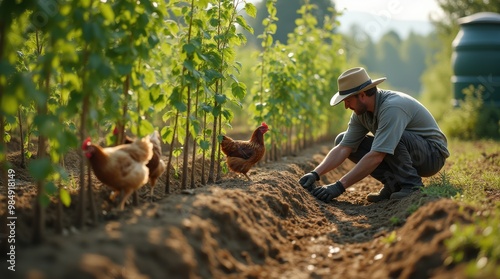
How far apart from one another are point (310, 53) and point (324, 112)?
11.1 ft

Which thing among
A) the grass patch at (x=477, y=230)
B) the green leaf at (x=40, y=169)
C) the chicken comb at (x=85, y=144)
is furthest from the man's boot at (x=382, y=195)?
the green leaf at (x=40, y=169)

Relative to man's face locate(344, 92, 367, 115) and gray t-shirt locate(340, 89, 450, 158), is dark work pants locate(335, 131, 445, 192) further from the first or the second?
man's face locate(344, 92, 367, 115)

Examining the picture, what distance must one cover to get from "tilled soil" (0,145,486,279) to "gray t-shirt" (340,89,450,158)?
75 cm

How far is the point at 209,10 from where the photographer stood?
A: 598cm

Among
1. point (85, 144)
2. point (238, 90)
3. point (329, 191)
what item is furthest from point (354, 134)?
point (85, 144)

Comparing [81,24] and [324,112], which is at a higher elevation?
[81,24]

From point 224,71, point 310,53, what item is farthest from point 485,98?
point 224,71

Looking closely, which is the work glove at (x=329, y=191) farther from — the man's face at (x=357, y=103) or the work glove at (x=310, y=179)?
the man's face at (x=357, y=103)

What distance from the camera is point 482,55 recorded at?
16.8 m

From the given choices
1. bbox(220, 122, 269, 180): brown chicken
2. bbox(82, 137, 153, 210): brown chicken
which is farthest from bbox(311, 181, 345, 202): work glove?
bbox(82, 137, 153, 210): brown chicken

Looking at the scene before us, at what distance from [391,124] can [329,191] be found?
110 centimetres

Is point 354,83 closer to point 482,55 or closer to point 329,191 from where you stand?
point 329,191

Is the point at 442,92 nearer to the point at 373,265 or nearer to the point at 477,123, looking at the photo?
the point at 477,123

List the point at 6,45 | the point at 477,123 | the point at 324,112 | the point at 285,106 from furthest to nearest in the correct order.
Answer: the point at 477,123 < the point at 324,112 < the point at 285,106 < the point at 6,45
